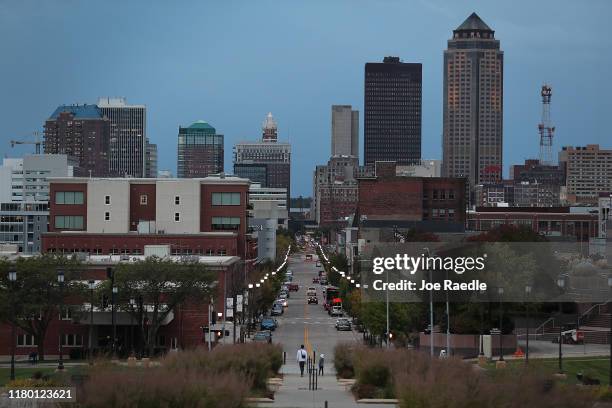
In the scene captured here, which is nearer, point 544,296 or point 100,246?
point 544,296

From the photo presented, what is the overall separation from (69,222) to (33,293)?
45807 mm

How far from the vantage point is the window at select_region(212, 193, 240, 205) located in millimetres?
124875

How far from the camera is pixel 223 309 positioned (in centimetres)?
9619

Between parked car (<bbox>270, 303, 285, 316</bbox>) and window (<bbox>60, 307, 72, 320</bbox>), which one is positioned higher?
window (<bbox>60, 307, 72, 320</bbox>)

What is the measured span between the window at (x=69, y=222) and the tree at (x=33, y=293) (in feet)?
136

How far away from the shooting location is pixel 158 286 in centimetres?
8262

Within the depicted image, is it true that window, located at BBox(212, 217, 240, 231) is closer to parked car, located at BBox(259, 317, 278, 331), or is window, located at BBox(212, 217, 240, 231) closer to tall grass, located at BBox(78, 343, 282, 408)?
parked car, located at BBox(259, 317, 278, 331)

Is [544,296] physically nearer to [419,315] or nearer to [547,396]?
[419,315]

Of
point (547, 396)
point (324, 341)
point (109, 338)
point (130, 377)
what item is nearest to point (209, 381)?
point (130, 377)

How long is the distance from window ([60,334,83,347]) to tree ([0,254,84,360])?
5.70m

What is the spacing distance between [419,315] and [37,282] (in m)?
24.0

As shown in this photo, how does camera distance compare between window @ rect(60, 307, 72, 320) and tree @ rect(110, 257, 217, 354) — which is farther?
tree @ rect(110, 257, 217, 354)

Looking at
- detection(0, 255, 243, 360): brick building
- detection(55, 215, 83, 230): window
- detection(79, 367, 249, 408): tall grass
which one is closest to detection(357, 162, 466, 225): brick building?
detection(55, 215, 83, 230): window

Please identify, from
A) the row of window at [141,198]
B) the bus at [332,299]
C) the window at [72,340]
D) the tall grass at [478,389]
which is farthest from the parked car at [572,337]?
the bus at [332,299]
